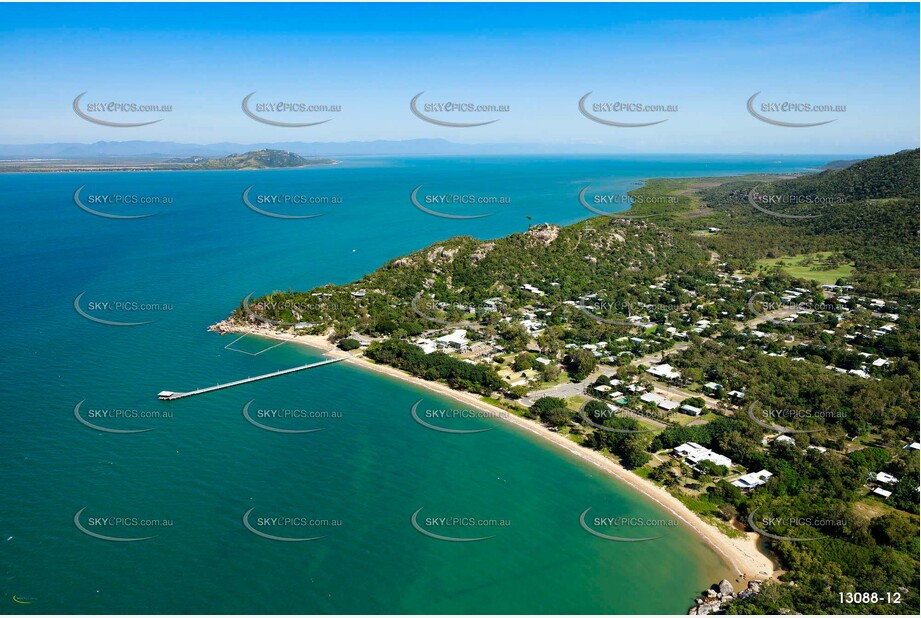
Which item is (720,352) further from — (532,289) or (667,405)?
(532,289)

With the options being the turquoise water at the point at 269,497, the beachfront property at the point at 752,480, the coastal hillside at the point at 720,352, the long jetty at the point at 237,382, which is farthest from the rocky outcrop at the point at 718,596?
the long jetty at the point at 237,382

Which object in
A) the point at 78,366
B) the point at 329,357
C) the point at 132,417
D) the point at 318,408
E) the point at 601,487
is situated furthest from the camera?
the point at 329,357

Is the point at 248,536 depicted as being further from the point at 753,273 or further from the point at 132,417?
the point at 753,273

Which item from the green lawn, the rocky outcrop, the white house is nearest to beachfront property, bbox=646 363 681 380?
the white house

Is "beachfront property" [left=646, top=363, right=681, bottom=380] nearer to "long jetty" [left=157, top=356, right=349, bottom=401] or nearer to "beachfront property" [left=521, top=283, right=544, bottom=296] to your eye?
"beachfront property" [left=521, top=283, right=544, bottom=296]

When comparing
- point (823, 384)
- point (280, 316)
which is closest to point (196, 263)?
point (280, 316)

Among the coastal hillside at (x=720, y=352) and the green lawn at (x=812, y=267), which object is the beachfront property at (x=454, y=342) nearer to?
the coastal hillside at (x=720, y=352)
